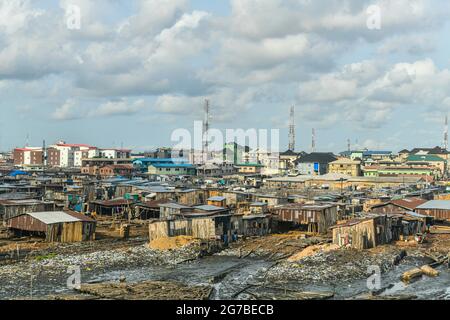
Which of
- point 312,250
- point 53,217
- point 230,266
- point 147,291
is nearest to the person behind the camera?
point 147,291

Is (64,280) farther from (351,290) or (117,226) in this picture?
(117,226)

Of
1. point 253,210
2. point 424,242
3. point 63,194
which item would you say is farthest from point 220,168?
point 424,242

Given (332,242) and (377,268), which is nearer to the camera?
(377,268)

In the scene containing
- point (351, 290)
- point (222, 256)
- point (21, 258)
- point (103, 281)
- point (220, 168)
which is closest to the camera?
point (351, 290)

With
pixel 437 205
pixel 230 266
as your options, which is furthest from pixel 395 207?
pixel 230 266

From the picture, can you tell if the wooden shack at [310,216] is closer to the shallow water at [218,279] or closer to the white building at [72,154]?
the shallow water at [218,279]

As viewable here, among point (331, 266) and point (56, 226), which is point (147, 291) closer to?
point (331, 266)

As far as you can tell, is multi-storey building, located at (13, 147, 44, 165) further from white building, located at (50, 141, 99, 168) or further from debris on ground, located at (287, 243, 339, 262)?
debris on ground, located at (287, 243, 339, 262)

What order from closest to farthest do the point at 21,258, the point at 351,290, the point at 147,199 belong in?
1. the point at 351,290
2. the point at 21,258
3. the point at 147,199

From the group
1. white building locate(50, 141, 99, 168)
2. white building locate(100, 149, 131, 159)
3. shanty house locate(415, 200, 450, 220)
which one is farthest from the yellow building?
white building locate(50, 141, 99, 168)
